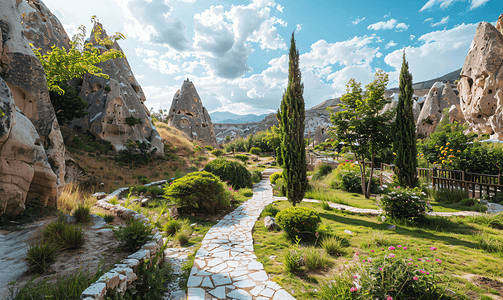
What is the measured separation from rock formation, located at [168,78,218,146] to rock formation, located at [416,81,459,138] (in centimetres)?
2953

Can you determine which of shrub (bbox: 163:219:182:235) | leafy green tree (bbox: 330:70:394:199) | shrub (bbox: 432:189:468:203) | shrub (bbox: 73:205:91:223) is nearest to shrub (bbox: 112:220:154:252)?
shrub (bbox: 163:219:182:235)

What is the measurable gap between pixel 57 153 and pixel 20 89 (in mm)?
1781

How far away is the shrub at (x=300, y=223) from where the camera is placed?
457cm

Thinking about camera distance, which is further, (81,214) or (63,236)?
(81,214)

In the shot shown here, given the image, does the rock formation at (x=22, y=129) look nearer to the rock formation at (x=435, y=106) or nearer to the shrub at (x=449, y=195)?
the shrub at (x=449, y=195)

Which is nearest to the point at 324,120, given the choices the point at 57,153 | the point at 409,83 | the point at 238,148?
the point at 238,148

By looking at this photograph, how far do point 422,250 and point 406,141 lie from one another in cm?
583

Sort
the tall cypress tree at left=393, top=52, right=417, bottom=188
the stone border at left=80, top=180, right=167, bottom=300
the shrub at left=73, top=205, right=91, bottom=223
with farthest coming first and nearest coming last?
the tall cypress tree at left=393, top=52, right=417, bottom=188 → the shrub at left=73, top=205, right=91, bottom=223 → the stone border at left=80, top=180, right=167, bottom=300

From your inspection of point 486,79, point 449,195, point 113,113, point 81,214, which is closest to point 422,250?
point 449,195

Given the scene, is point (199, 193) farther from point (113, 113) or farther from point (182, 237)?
point (113, 113)

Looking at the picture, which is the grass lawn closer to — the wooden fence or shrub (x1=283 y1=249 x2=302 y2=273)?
shrub (x1=283 y1=249 x2=302 y2=273)

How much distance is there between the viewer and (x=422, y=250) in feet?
12.4

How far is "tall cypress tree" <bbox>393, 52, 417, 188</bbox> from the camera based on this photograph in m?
8.07

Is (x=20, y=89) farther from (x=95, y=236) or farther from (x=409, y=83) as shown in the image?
(x=409, y=83)
